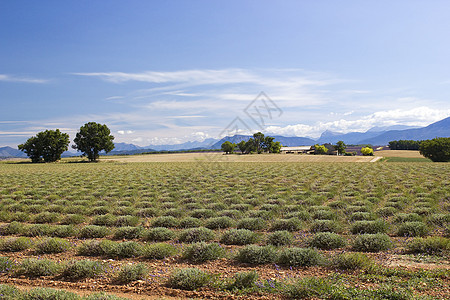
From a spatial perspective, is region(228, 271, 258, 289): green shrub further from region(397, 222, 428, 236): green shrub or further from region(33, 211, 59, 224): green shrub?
region(33, 211, 59, 224): green shrub

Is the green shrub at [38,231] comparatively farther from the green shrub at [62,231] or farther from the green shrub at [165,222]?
the green shrub at [165,222]

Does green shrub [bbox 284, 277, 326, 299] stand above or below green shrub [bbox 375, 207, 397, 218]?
above

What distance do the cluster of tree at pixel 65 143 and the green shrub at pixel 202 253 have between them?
80.5 metres

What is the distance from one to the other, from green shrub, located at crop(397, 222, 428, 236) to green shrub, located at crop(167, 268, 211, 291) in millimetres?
7037

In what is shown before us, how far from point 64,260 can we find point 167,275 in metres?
3.23

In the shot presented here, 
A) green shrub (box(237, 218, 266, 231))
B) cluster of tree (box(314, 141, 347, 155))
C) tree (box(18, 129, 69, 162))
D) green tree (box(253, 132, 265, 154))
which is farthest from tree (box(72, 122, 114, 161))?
cluster of tree (box(314, 141, 347, 155))

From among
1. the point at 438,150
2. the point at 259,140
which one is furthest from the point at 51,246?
the point at 259,140

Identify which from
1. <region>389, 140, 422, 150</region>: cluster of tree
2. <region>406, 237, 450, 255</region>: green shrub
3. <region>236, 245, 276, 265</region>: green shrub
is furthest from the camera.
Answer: <region>389, 140, 422, 150</region>: cluster of tree

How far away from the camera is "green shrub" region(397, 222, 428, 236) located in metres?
9.24

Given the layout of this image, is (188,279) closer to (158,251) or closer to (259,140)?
(158,251)

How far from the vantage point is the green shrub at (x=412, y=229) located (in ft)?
30.3

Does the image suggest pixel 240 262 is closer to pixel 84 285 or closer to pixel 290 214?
pixel 84 285

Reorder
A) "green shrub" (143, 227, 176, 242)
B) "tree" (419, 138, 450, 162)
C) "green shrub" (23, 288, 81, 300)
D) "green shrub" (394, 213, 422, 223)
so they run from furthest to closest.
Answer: "tree" (419, 138, 450, 162), "green shrub" (394, 213, 422, 223), "green shrub" (143, 227, 176, 242), "green shrub" (23, 288, 81, 300)

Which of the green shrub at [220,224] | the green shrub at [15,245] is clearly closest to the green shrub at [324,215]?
the green shrub at [220,224]
